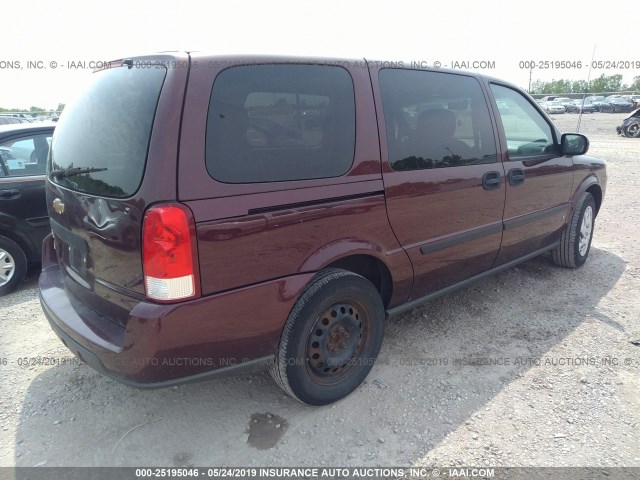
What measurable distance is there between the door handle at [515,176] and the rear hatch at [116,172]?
2.48 meters

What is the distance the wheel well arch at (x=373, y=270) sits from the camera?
261 centimetres

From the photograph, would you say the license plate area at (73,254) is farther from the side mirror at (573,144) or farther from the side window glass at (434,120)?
the side mirror at (573,144)

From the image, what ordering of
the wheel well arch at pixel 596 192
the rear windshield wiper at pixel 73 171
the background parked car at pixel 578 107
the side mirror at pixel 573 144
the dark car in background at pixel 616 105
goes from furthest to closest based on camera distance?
1. the background parked car at pixel 578 107
2. the dark car in background at pixel 616 105
3. the wheel well arch at pixel 596 192
4. the side mirror at pixel 573 144
5. the rear windshield wiper at pixel 73 171

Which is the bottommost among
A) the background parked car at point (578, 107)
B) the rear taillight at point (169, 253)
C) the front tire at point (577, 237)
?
the background parked car at point (578, 107)

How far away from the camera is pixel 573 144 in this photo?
390 cm

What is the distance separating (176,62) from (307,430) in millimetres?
1924

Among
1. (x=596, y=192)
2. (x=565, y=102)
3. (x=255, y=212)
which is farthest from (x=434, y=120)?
(x=565, y=102)

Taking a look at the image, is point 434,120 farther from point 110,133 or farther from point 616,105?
point 616,105

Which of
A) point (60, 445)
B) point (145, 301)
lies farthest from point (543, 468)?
point (60, 445)

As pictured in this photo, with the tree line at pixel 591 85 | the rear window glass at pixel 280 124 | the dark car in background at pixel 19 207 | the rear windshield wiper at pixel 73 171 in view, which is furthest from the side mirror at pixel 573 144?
the tree line at pixel 591 85

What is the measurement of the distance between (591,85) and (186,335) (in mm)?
51160

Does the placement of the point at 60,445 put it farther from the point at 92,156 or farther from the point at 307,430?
the point at 92,156

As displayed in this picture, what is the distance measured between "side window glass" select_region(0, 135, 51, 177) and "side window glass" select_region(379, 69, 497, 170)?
359 cm

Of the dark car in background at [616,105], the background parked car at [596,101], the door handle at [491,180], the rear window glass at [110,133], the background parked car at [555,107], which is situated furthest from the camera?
the background parked car at [596,101]
